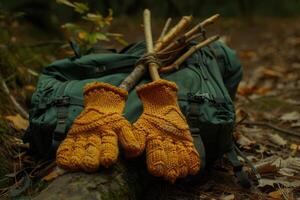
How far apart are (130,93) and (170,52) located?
0.45 m

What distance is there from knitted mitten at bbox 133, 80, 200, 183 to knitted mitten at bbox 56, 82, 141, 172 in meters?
0.07

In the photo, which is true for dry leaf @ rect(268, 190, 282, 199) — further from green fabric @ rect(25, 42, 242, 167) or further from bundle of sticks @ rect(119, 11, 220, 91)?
bundle of sticks @ rect(119, 11, 220, 91)

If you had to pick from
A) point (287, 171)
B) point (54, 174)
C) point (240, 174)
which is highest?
point (54, 174)

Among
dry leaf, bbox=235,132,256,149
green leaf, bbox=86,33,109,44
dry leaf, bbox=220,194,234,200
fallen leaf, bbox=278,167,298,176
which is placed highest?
green leaf, bbox=86,33,109,44

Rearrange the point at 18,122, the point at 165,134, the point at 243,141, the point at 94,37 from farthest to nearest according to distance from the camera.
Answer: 1. the point at 94,37
2. the point at 243,141
3. the point at 18,122
4. the point at 165,134

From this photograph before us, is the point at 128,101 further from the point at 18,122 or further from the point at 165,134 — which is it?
the point at 18,122

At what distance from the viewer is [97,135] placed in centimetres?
195

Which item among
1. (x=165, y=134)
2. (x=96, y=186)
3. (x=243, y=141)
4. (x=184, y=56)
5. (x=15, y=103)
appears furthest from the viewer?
(x=15, y=103)

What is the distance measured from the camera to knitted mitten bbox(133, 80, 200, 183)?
6.45 ft

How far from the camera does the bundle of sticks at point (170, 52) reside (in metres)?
2.45

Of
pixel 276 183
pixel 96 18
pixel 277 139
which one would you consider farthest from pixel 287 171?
pixel 96 18

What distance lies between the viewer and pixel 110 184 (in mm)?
1910

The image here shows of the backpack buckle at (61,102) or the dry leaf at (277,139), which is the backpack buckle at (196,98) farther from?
the dry leaf at (277,139)

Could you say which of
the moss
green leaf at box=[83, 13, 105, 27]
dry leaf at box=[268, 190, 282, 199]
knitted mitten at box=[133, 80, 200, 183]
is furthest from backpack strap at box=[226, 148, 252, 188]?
green leaf at box=[83, 13, 105, 27]
